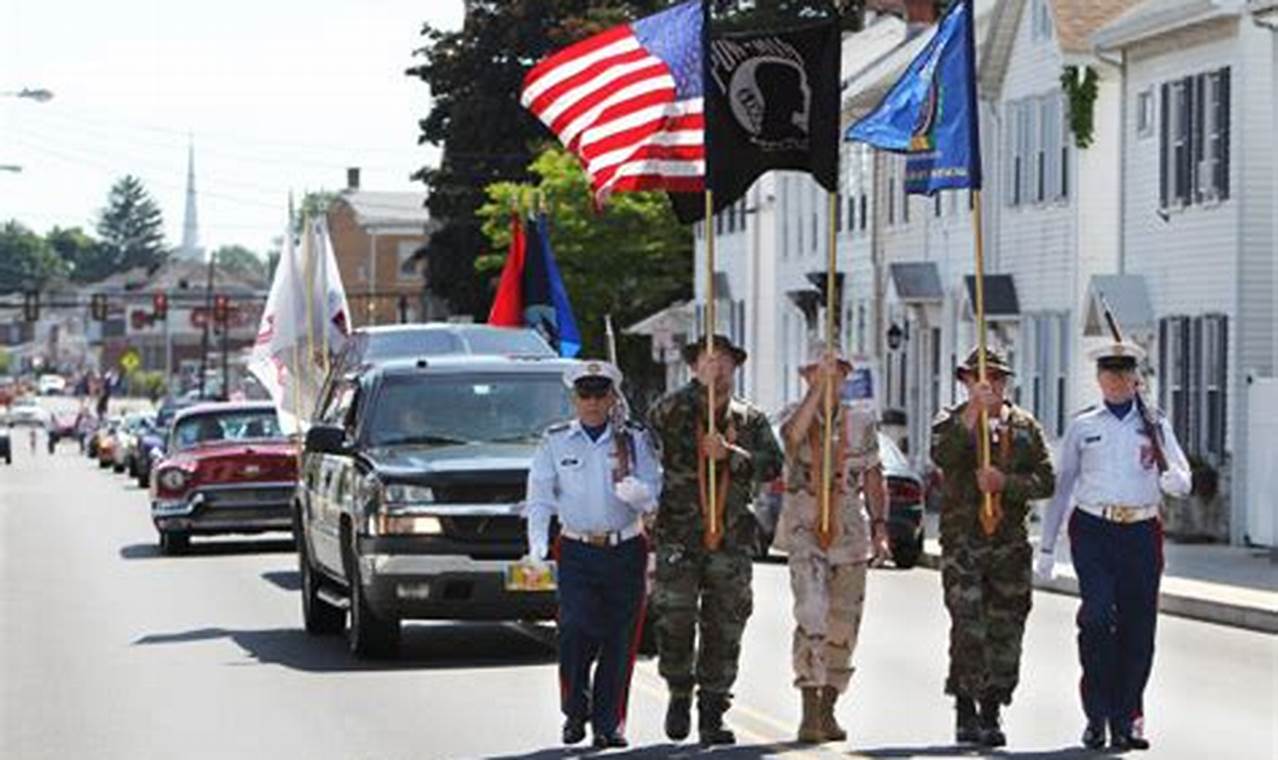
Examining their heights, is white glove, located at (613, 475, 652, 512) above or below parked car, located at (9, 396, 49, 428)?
above

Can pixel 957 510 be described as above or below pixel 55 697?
above

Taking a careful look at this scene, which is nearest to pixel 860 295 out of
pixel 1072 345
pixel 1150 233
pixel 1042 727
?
pixel 1072 345

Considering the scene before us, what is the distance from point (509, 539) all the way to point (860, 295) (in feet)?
125

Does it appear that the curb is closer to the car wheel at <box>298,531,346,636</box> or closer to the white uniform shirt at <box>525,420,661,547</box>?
the car wheel at <box>298,531,346,636</box>

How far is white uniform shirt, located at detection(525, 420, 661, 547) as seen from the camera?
15.0 m

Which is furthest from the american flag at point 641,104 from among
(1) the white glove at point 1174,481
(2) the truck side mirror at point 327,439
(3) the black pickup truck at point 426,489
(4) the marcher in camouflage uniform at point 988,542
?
(2) the truck side mirror at point 327,439

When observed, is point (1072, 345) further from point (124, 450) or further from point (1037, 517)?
point (124, 450)

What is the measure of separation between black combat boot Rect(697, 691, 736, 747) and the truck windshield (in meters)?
6.25

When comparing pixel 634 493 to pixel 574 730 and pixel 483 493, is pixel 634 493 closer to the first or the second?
pixel 574 730

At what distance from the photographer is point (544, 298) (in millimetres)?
34281

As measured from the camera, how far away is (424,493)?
66.0 feet

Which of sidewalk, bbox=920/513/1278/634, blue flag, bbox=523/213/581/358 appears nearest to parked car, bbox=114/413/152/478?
blue flag, bbox=523/213/581/358

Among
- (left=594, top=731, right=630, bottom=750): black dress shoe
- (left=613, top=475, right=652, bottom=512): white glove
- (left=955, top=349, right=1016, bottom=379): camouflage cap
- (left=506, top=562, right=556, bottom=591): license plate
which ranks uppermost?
(left=955, top=349, right=1016, bottom=379): camouflage cap

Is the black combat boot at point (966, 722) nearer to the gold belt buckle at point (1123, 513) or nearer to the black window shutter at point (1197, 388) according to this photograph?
the gold belt buckle at point (1123, 513)
